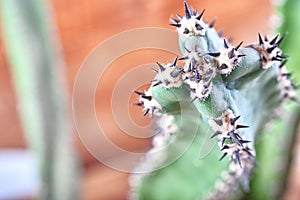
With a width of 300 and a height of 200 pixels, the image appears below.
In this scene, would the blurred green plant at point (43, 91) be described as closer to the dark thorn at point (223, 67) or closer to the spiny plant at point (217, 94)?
the spiny plant at point (217, 94)

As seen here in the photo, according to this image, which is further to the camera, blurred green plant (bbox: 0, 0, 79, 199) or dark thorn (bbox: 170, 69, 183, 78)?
blurred green plant (bbox: 0, 0, 79, 199)

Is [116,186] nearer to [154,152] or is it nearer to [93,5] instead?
[93,5]

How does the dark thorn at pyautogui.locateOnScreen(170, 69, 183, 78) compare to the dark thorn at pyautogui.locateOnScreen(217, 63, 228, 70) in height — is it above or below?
above

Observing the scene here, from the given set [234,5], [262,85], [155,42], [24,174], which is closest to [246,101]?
[262,85]

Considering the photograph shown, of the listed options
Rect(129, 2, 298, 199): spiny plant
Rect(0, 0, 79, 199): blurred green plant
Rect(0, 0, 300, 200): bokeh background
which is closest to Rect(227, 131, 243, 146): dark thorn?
Rect(129, 2, 298, 199): spiny plant

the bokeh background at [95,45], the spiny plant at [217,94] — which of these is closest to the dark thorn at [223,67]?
the spiny plant at [217,94]

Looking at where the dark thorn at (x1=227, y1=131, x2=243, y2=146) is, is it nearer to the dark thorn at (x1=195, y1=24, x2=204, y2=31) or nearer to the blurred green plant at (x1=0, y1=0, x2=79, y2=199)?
the dark thorn at (x1=195, y1=24, x2=204, y2=31)
